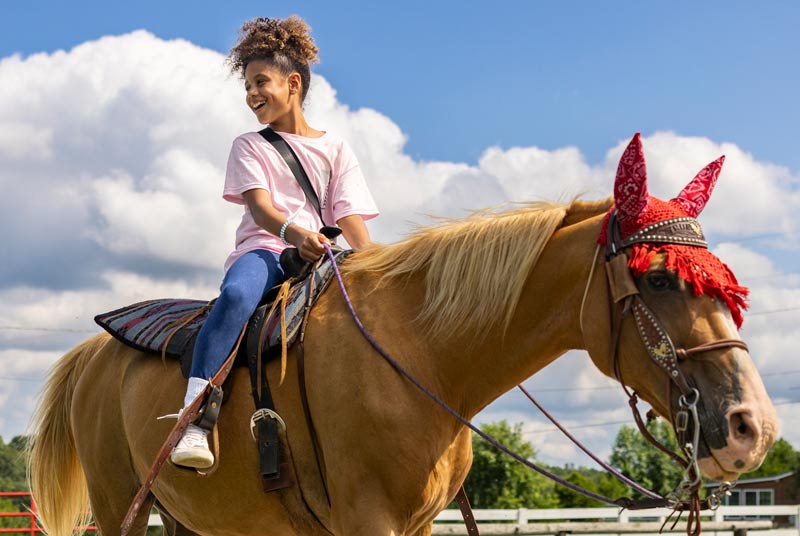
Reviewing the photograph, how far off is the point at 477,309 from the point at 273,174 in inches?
60.4

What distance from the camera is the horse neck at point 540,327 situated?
3605 millimetres

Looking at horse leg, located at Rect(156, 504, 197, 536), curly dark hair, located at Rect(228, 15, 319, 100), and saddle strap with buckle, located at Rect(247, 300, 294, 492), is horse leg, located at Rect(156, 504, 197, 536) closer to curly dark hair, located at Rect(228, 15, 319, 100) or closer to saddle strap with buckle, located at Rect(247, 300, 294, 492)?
saddle strap with buckle, located at Rect(247, 300, 294, 492)

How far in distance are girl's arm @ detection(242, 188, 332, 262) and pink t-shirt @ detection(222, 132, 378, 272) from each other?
62mm

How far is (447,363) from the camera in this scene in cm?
390

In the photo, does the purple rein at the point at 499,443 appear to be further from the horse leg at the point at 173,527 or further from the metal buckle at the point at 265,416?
the horse leg at the point at 173,527

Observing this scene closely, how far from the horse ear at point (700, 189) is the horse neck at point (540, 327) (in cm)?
36

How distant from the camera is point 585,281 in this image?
358 centimetres

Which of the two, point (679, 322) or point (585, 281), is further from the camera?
point (585, 281)

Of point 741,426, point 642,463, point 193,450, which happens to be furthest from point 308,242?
point 642,463

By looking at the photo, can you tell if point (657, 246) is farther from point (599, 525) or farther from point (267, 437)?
point (599, 525)

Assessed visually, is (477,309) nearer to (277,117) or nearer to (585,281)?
(585,281)

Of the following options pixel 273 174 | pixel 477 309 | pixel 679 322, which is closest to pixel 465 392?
pixel 477 309

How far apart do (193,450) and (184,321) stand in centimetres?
113

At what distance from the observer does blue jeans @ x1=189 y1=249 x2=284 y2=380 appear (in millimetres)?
4203
